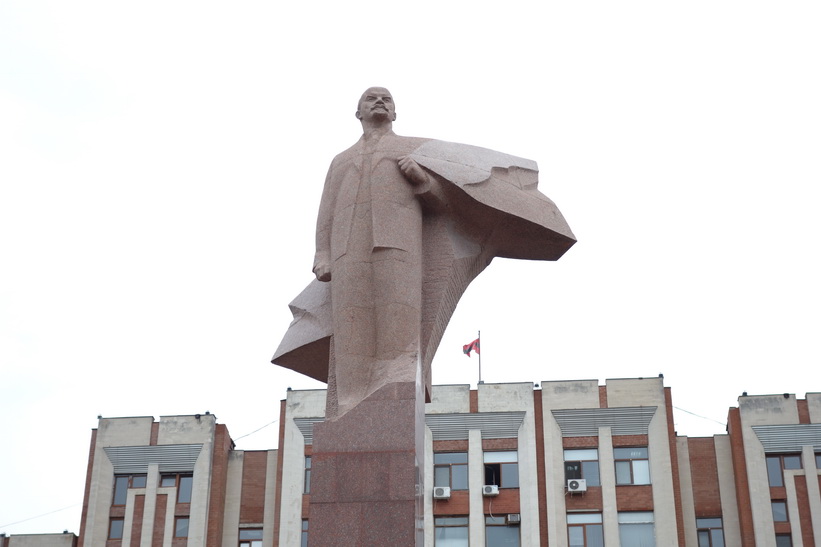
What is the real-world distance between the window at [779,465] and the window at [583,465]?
468 cm

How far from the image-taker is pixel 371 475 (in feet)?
27.2

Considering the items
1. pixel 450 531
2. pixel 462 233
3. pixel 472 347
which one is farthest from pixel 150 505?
pixel 462 233

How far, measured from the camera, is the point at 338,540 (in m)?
8.10

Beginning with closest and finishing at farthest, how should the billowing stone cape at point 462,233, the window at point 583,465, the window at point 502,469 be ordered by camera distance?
the billowing stone cape at point 462,233, the window at point 583,465, the window at point 502,469

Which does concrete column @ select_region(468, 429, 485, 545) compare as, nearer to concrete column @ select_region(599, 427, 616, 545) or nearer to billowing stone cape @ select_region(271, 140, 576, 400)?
concrete column @ select_region(599, 427, 616, 545)

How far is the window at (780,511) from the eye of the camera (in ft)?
99.5

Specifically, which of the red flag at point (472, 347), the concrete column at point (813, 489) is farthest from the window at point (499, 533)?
the concrete column at point (813, 489)

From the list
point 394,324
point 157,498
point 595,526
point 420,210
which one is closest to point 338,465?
point 394,324

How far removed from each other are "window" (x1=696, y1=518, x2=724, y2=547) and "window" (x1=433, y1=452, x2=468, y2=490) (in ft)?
21.4

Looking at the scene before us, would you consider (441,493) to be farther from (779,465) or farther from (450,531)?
(779,465)

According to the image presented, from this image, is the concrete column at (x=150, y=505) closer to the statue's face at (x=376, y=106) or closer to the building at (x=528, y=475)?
the building at (x=528, y=475)

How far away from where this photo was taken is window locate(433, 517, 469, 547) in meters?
30.4

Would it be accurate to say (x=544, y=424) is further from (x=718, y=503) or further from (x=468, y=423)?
(x=718, y=503)

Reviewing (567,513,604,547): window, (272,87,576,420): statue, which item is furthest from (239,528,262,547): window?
(272,87,576,420): statue
